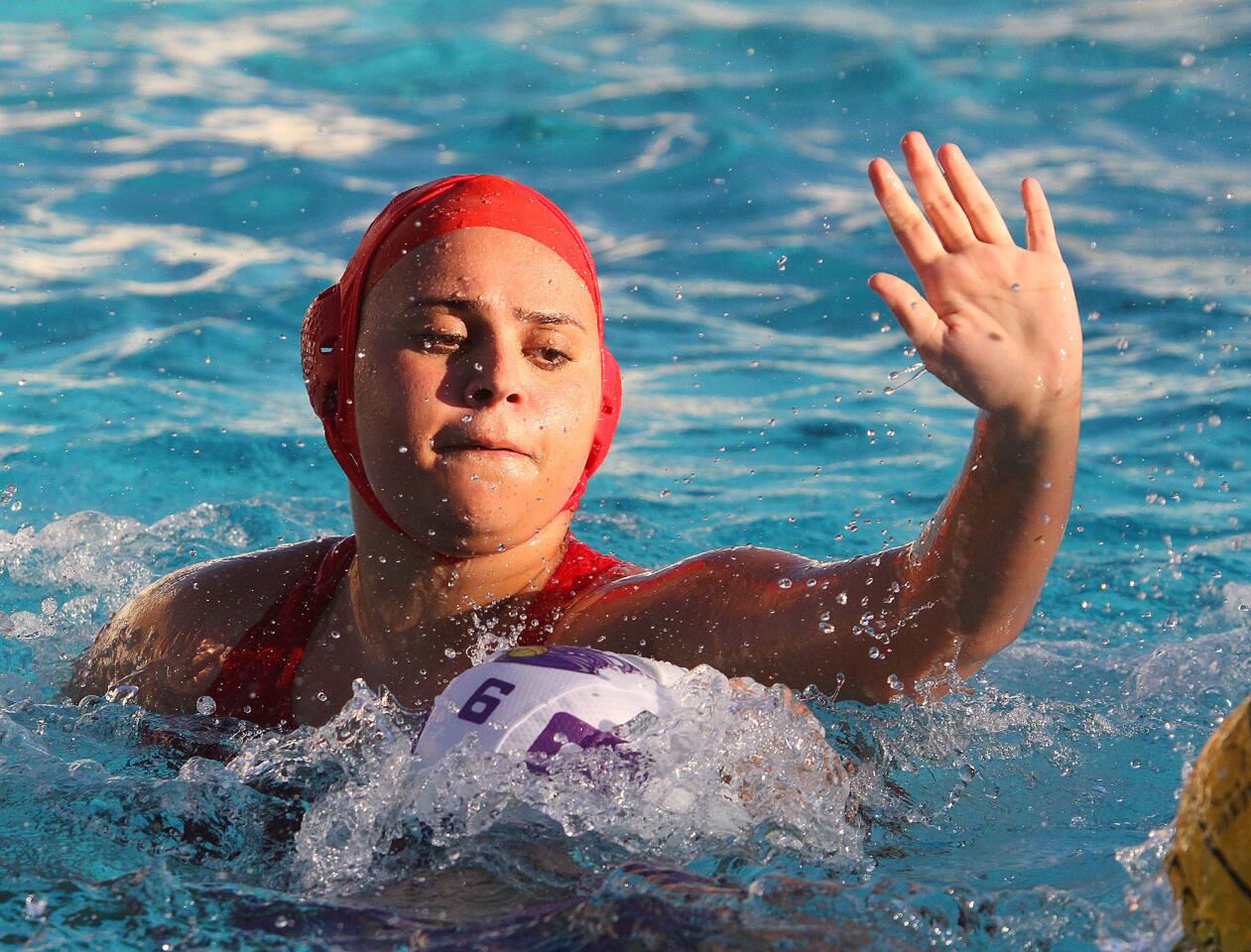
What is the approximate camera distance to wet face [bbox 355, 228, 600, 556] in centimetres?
275

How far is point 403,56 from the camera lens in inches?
432

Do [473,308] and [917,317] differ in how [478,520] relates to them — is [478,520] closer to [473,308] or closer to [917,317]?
[473,308]

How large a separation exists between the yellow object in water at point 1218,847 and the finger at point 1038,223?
0.90 meters

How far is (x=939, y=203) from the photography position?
2488 mm

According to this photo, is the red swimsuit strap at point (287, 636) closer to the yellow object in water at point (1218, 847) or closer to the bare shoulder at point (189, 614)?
the bare shoulder at point (189, 614)

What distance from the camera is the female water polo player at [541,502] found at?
2.40 meters

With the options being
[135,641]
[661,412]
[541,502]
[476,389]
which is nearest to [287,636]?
[135,641]

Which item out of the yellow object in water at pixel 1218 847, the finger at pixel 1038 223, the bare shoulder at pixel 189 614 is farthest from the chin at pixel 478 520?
the yellow object in water at pixel 1218 847

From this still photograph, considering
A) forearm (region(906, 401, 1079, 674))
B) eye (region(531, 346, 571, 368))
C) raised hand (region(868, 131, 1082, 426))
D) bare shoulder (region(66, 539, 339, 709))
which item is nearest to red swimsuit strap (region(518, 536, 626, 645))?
eye (region(531, 346, 571, 368))

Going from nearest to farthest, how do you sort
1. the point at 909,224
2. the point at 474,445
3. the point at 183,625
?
the point at 909,224 → the point at 474,445 → the point at 183,625

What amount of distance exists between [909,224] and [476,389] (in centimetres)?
83

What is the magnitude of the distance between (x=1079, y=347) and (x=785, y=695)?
0.79 metres

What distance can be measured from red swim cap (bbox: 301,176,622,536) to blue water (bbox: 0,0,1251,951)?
61cm

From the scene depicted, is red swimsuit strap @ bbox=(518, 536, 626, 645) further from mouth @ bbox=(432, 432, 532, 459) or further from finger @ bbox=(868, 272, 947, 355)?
finger @ bbox=(868, 272, 947, 355)
